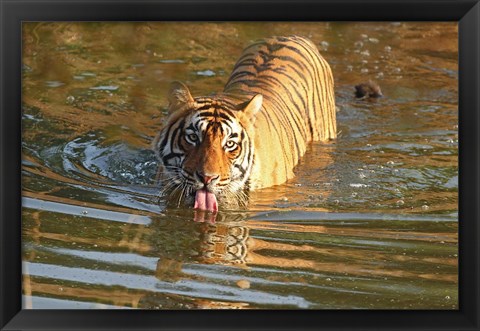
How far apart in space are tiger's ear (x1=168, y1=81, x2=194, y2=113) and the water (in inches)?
16.4

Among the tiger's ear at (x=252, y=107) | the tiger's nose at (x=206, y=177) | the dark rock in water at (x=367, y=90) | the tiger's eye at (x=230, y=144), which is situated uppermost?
the dark rock in water at (x=367, y=90)

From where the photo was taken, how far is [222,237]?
478cm

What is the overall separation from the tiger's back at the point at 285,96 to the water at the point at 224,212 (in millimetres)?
143

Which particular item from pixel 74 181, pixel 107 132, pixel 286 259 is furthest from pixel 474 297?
pixel 107 132

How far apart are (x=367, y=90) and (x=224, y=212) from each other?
2.63 meters

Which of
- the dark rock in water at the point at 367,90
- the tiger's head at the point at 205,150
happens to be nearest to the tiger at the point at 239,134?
the tiger's head at the point at 205,150

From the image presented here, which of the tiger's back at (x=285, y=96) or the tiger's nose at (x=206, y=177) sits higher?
the tiger's back at (x=285, y=96)

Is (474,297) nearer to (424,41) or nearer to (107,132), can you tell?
(107,132)

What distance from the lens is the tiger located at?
16.6 feet

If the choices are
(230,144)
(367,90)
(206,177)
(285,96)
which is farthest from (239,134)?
(367,90)

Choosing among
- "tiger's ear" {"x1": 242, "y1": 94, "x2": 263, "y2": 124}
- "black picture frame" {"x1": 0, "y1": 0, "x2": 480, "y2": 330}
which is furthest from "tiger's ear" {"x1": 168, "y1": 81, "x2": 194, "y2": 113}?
"black picture frame" {"x1": 0, "y1": 0, "x2": 480, "y2": 330}

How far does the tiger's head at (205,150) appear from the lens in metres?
5.03
